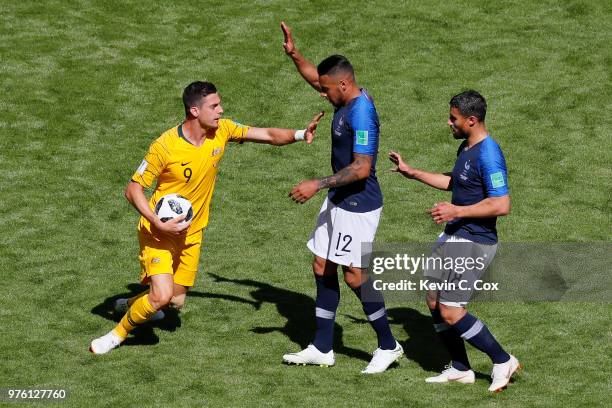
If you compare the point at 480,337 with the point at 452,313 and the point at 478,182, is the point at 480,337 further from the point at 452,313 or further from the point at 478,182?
the point at 478,182

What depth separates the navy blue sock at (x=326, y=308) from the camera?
38.6 feet

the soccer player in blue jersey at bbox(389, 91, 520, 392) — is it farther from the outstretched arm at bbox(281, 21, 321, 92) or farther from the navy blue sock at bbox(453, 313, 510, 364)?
the outstretched arm at bbox(281, 21, 321, 92)

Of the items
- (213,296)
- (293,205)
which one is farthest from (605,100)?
(213,296)

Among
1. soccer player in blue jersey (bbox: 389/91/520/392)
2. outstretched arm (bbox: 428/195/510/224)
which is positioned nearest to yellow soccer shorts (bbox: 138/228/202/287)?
soccer player in blue jersey (bbox: 389/91/520/392)

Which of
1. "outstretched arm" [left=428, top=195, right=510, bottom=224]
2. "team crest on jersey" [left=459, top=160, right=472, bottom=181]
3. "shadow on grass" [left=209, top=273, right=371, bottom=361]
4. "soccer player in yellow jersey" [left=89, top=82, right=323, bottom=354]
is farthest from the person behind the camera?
"shadow on grass" [left=209, top=273, right=371, bottom=361]

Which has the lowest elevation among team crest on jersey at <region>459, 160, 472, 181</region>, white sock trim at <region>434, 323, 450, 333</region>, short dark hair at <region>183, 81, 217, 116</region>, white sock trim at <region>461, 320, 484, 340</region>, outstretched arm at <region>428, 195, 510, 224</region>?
white sock trim at <region>434, 323, 450, 333</region>

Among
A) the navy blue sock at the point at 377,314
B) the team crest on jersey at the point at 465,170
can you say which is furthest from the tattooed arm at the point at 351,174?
the navy blue sock at the point at 377,314

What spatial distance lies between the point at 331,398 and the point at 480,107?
2.97 meters

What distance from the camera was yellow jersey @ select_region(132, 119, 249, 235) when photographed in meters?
11.8

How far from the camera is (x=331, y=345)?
38.6 ft

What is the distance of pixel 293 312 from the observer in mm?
13297

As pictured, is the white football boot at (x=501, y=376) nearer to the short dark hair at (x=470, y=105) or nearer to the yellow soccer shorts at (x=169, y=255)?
the short dark hair at (x=470, y=105)

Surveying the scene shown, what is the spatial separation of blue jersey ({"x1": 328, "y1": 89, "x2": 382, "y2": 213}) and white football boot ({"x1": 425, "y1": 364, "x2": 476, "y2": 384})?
1.74 metres

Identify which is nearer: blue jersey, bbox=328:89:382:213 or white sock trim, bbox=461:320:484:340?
white sock trim, bbox=461:320:484:340
